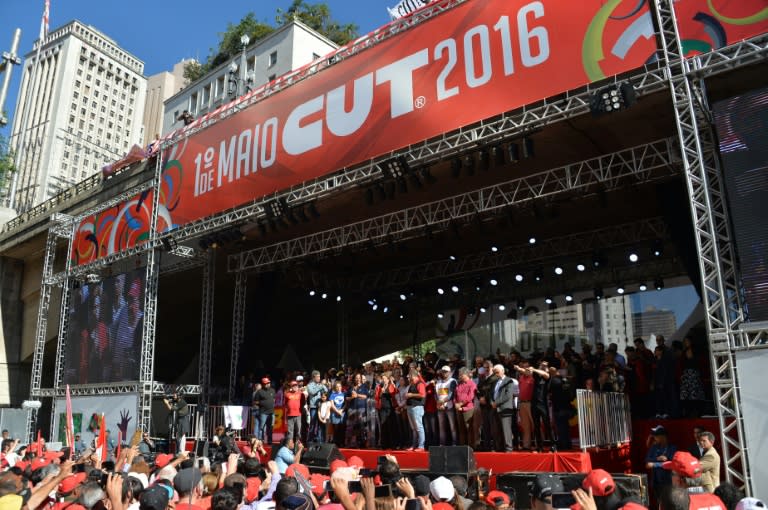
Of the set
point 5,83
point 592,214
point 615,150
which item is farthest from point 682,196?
point 5,83

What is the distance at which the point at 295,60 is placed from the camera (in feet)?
115

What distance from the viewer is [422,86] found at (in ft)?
42.2

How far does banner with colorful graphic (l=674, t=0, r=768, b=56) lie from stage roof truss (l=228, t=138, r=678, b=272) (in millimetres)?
2186

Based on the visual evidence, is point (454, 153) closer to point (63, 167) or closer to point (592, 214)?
point (592, 214)

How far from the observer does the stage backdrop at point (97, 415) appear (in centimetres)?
1691

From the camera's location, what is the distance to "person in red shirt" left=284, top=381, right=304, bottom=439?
13.6m

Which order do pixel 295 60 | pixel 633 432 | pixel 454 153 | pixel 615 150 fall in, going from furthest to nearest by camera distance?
pixel 295 60 < pixel 615 150 < pixel 454 153 < pixel 633 432

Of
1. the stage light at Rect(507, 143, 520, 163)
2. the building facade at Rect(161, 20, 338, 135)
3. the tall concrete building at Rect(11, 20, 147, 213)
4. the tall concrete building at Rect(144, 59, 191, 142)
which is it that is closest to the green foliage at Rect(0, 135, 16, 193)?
the building facade at Rect(161, 20, 338, 135)

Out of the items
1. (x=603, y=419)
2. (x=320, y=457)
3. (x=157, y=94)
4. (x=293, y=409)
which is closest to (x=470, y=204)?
(x=293, y=409)

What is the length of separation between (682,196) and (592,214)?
321cm

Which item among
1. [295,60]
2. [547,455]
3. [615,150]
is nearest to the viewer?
[547,455]

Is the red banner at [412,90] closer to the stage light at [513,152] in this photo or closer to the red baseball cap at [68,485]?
the stage light at [513,152]

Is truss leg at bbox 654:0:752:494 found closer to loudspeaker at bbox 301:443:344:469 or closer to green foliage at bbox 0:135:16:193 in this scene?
loudspeaker at bbox 301:443:344:469

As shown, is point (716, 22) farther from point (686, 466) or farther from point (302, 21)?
point (302, 21)
